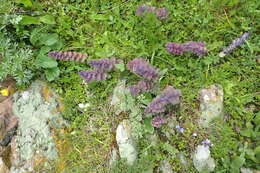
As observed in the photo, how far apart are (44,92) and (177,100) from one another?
171 cm

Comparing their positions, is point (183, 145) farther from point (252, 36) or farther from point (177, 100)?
point (252, 36)

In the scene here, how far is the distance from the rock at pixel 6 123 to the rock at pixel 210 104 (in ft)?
7.52

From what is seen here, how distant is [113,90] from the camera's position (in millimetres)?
3229

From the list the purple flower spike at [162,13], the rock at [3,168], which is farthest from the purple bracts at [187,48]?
the rock at [3,168]

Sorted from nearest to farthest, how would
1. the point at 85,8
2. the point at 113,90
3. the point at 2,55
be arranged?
the point at 2,55, the point at 113,90, the point at 85,8

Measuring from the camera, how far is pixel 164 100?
291cm

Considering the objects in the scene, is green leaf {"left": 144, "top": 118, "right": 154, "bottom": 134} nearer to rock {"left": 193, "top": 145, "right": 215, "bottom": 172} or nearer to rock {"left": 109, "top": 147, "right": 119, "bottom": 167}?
rock {"left": 109, "top": 147, "right": 119, "bottom": 167}

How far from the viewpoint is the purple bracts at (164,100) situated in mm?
2877

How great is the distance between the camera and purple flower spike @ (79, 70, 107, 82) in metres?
3.06

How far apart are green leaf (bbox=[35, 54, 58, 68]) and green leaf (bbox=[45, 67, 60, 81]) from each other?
8 cm

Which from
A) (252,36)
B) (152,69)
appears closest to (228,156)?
(152,69)

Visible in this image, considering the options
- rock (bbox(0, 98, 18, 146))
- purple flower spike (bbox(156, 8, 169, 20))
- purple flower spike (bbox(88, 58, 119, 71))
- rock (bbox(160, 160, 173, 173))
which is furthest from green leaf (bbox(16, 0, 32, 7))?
rock (bbox(160, 160, 173, 173))

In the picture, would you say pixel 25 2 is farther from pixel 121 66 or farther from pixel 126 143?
pixel 126 143

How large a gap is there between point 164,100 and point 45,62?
1.61 meters
